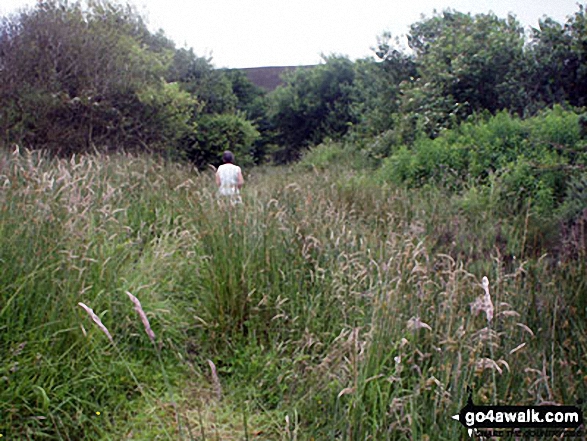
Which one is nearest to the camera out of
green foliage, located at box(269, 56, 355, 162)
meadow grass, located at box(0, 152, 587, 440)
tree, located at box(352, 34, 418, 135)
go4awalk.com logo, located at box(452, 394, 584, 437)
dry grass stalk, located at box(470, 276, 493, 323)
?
dry grass stalk, located at box(470, 276, 493, 323)

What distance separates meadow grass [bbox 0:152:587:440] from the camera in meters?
2.50

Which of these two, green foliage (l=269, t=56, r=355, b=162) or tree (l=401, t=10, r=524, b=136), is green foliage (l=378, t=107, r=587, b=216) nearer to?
tree (l=401, t=10, r=524, b=136)

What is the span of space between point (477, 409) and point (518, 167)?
7.28 meters

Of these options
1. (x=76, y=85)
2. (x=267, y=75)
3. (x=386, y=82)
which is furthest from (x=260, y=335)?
(x=267, y=75)

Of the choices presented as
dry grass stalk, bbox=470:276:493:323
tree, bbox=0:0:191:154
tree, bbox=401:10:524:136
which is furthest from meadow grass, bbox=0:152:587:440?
tree, bbox=401:10:524:136

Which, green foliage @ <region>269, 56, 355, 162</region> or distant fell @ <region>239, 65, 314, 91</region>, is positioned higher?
distant fell @ <region>239, 65, 314, 91</region>

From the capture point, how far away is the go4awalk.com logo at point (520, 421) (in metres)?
2.13

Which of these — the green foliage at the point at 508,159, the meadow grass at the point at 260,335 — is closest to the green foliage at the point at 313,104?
the green foliage at the point at 508,159

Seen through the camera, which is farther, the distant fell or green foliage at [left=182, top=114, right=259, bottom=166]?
the distant fell

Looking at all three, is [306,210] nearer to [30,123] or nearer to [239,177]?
[239,177]

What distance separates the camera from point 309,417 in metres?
2.83

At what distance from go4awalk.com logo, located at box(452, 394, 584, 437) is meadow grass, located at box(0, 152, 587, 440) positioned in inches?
2.9

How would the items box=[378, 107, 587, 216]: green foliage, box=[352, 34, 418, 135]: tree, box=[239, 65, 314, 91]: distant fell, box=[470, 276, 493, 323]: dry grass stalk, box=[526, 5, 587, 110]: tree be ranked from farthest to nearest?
box=[239, 65, 314, 91]: distant fell < box=[352, 34, 418, 135]: tree < box=[526, 5, 587, 110]: tree < box=[378, 107, 587, 216]: green foliage < box=[470, 276, 493, 323]: dry grass stalk

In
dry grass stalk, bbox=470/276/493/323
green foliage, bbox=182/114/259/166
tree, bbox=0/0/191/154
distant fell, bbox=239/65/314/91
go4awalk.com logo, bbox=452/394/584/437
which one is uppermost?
distant fell, bbox=239/65/314/91
